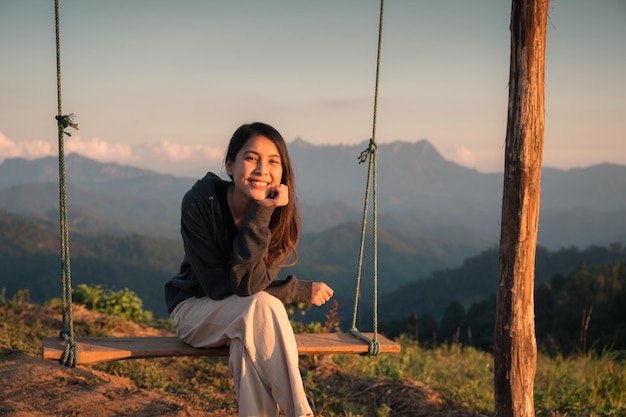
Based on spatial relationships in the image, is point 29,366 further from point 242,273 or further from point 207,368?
point 242,273

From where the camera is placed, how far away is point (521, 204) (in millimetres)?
3043

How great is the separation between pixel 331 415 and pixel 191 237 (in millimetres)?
1944

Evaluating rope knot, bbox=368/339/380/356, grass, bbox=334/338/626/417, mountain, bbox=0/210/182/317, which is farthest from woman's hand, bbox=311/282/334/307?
mountain, bbox=0/210/182/317

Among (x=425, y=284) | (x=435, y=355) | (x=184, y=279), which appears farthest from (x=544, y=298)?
(x=425, y=284)

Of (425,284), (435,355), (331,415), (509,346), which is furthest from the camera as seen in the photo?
(425,284)

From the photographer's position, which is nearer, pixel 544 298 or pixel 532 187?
pixel 532 187

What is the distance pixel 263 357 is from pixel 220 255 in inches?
19.9

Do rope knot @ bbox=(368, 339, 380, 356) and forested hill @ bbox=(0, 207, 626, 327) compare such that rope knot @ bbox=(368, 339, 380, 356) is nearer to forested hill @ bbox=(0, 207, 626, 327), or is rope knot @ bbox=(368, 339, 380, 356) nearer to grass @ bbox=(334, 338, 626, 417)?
grass @ bbox=(334, 338, 626, 417)

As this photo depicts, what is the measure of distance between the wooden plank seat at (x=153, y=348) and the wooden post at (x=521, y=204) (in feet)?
1.97

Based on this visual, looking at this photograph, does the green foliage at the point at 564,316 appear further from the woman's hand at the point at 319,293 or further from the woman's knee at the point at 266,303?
the woman's knee at the point at 266,303

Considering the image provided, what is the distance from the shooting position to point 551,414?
4.49 metres

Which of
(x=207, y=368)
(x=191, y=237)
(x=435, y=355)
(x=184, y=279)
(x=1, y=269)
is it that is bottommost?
(x=1, y=269)

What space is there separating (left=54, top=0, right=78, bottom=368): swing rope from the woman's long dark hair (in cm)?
74

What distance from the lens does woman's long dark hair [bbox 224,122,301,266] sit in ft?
9.62
